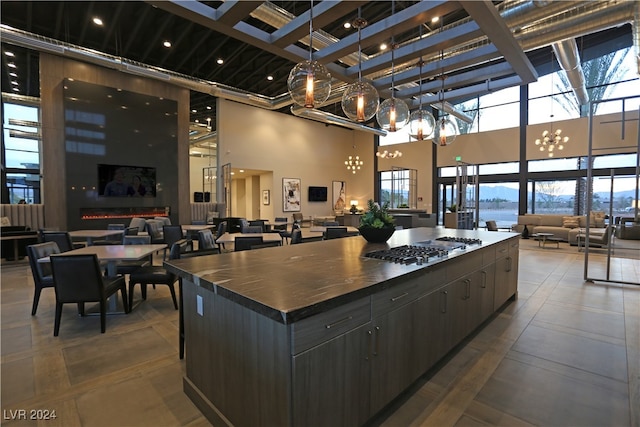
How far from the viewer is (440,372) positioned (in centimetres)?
244

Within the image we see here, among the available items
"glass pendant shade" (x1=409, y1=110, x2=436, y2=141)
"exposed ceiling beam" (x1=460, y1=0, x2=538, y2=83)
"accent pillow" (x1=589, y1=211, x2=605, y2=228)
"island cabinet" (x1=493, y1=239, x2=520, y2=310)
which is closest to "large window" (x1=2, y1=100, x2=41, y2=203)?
"glass pendant shade" (x1=409, y1=110, x2=436, y2=141)

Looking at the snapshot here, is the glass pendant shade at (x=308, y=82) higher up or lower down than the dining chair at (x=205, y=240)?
higher up

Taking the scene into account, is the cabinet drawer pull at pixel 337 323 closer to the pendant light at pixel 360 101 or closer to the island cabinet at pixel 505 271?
the pendant light at pixel 360 101

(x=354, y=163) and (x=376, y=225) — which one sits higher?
(x=354, y=163)

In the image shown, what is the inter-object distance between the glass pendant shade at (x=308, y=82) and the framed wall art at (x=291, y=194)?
10.5 meters

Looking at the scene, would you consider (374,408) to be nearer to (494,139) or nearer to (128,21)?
(128,21)

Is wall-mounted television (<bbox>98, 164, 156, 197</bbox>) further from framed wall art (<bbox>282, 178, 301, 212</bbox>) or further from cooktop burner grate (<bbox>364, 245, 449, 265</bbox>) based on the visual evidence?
cooktop burner grate (<bbox>364, 245, 449, 265</bbox>)

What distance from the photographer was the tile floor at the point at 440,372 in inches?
77.7

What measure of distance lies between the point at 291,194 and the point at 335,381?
12333 mm

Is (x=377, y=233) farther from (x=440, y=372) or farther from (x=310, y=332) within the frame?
(x=310, y=332)

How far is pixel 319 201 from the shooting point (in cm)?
1488

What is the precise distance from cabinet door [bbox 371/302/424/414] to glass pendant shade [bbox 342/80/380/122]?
2.09 metres

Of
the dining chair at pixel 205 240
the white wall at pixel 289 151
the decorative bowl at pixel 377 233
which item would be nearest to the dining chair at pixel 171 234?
the dining chair at pixel 205 240

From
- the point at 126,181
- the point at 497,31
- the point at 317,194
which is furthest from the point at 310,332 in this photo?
the point at 317,194
